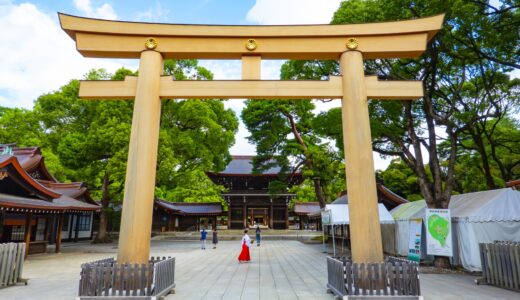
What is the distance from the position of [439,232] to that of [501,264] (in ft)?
9.11

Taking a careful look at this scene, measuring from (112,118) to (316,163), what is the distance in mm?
14186

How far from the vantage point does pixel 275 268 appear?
10.7m

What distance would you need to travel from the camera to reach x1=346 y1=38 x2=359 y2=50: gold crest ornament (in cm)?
699

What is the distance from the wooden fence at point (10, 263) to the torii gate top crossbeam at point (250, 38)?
5.46m

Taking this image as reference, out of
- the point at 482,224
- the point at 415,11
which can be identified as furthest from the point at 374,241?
the point at 415,11

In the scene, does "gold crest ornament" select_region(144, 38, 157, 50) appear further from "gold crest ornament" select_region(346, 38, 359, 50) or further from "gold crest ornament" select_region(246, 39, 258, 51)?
"gold crest ornament" select_region(346, 38, 359, 50)

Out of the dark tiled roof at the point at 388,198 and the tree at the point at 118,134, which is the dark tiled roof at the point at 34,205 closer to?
the tree at the point at 118,134

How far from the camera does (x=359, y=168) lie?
21.0ft

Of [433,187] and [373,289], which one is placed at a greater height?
[433,187]

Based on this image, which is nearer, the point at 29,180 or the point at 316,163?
the point at 29,180

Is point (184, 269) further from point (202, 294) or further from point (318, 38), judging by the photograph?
point (318, 38)

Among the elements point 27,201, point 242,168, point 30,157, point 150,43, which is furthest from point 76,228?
point 150,43

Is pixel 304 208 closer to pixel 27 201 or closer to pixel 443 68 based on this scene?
pixel 443 68

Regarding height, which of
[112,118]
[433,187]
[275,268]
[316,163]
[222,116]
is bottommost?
[275,268]
